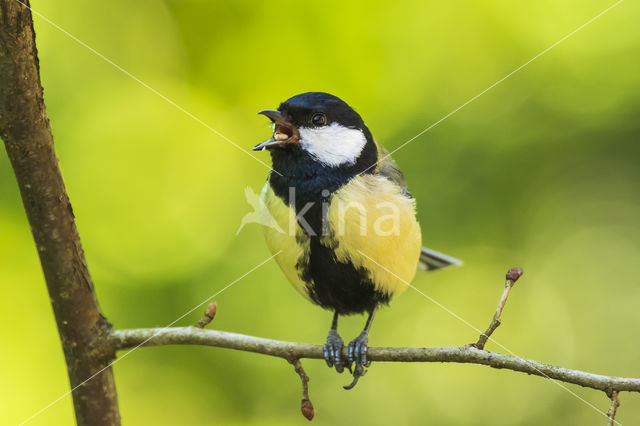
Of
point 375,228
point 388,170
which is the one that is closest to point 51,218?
point 375,228

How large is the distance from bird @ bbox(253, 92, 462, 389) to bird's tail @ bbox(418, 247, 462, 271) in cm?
68

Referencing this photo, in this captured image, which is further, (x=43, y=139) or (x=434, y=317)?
(x=434, y=317)

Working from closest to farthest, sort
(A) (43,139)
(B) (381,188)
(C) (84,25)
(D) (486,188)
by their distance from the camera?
1. (A) (43,139)
2. (B) (381,188)
3. (D) (486,188)
4. (C) (84,25)

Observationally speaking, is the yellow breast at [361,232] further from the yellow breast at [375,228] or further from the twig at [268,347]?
the twig at [268,347]

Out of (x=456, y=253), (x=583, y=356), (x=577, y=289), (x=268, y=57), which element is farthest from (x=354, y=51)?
(x=583, y=356)

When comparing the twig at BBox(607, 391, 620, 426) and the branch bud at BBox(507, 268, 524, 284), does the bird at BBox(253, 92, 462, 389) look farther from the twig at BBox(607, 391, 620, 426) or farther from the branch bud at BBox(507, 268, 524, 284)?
the twig at BBox(607, 391, 620, 426)

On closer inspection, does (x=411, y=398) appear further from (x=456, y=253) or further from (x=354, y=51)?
(x=354, y=51)

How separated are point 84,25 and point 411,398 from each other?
9.33ft

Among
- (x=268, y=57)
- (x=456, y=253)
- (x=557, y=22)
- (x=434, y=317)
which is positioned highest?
(x=557, y=22)

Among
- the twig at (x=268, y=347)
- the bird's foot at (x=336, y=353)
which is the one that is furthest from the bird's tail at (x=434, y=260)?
the twig at (x=268, y=347)

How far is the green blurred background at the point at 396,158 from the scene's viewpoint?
9.82 feet

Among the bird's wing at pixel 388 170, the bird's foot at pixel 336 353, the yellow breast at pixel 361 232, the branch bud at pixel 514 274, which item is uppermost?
the branch bud at pixel 514 274

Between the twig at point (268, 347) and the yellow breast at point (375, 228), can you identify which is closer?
the twig at point (268, 347)

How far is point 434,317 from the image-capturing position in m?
3.52
